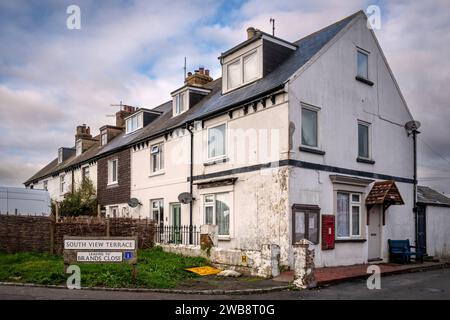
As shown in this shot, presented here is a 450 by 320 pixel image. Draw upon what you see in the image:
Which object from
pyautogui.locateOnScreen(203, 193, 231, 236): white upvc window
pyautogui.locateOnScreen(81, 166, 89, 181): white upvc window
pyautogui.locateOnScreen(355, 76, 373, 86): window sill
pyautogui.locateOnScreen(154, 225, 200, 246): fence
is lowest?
pyautogui.locateOnScreen(154, 225, 200, 246): fence

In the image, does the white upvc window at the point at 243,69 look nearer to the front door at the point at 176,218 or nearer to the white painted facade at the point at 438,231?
Result: the front door at the point at 176,218

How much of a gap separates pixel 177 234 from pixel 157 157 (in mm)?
4709

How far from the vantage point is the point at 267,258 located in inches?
527

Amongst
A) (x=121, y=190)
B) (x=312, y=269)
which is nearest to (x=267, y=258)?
(x=312, y=269)

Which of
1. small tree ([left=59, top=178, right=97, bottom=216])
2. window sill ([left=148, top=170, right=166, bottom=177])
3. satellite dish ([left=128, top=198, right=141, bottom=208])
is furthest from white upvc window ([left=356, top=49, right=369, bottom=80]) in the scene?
small tree ([left=59, top=178, right=97, bottom=216])

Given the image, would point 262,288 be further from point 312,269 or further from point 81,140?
point 81,140

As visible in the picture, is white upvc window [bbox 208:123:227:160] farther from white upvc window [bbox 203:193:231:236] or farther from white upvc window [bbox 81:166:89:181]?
white upvc window [bbox 81:166:89:181]

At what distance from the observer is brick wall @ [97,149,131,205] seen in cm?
2606

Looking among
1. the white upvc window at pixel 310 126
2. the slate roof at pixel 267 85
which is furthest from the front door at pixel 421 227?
the slate roof at pixel 267 85

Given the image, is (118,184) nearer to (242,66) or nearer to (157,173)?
(157,173)

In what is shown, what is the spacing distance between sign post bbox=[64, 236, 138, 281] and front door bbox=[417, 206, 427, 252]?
14040mm

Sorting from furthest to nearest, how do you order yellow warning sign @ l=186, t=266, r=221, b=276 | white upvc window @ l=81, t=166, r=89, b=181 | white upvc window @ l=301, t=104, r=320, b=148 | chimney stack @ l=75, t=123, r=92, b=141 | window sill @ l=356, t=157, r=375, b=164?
chimney stack @ l=75, t=123, r=92, b=141, white upvc window @ l=81, t=166, r=89, b=181, window sill @ l=356, t=157, r=375, b=164, white upvc window @ l=301, t=104, r=320, b=148, yellow warning sign @ l=186, t=266, r=221, b=276

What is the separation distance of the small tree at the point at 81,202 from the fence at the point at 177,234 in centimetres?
835

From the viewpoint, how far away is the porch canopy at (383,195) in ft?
57.0
